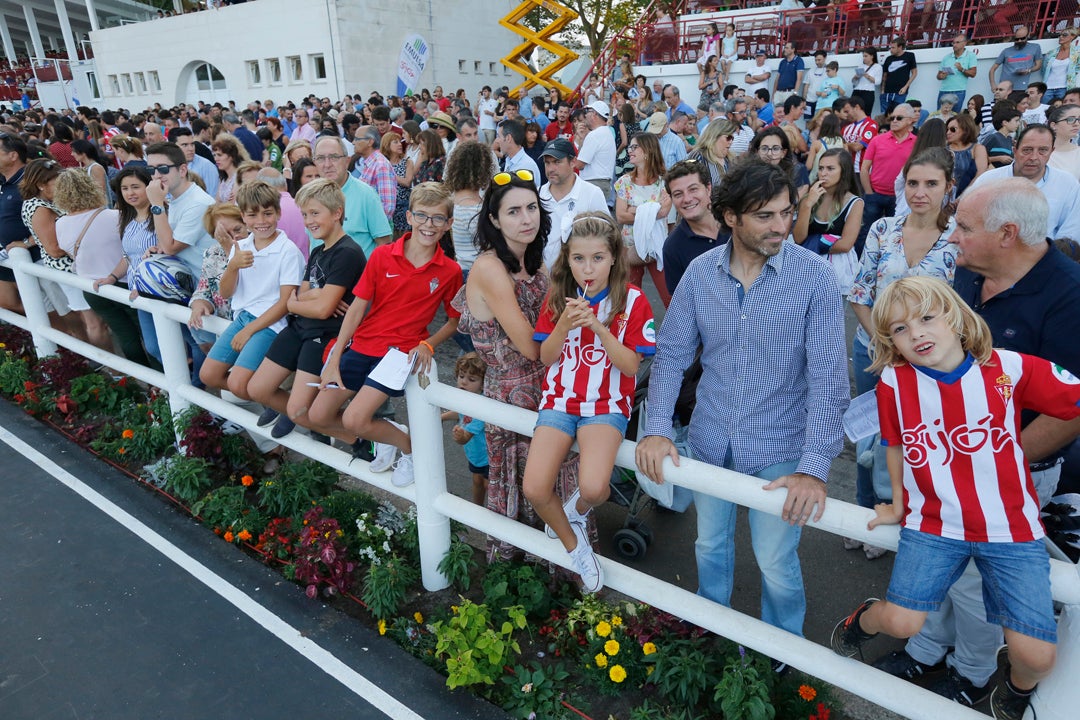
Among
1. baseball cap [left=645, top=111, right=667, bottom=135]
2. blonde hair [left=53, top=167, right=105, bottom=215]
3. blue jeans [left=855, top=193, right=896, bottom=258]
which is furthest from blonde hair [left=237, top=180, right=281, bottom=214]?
blue jeans [left=855, top=193, right=896, bottom=258]

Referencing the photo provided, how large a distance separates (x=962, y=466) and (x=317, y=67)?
31.6 metres

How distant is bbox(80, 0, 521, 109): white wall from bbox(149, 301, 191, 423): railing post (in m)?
26.4

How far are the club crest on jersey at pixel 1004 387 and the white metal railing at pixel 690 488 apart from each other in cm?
51

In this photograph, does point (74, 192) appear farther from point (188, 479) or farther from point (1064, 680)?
point (1064, 680)

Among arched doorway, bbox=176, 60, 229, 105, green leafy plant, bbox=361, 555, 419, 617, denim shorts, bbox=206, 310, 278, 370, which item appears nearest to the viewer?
green leafy plant, bbox=361, 555, 419, 617

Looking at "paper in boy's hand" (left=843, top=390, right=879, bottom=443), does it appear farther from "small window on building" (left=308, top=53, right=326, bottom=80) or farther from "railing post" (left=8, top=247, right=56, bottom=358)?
"small window on building" (left=308, top=53, right=326, bottom=80)

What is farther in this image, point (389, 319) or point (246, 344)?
point (246, 344)

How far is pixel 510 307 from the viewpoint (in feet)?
10.0

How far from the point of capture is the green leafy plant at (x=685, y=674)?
105 inches

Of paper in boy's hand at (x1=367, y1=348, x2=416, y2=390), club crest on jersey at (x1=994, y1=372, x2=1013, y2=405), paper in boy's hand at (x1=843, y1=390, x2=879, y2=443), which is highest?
club crest on jersey at (x1=994, y1=372, x2=1013, y2=405)

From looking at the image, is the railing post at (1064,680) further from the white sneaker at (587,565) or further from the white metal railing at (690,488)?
the white sneaker at (587,565)

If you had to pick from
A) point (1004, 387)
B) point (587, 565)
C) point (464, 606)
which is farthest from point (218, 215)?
point (1004, 387)

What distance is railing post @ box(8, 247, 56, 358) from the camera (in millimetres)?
5843

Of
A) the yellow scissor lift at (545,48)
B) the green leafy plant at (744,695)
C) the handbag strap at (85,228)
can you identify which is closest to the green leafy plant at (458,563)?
the green leafy plant at (744,695)
